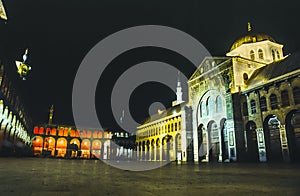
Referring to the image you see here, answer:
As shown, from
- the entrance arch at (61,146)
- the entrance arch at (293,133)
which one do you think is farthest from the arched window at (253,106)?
the entrance arch at (61,146)

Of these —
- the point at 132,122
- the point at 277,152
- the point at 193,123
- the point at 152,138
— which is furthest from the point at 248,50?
the point at 132,122

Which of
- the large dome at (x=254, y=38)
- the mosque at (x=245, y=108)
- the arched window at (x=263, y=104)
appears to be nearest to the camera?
the mosque at (x=245, y=108)

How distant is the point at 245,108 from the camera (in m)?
27.1

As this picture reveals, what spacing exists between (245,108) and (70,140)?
60.8m

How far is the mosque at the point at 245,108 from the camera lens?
21984 mm

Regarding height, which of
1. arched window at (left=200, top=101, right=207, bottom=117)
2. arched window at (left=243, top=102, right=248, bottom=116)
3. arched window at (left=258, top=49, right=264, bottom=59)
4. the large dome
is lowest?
arched window at (left=243, top=102, right=248, bottom=116)

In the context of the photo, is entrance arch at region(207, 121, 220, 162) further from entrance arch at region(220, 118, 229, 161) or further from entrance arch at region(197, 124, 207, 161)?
entrance arch at region(197, 124, 207, 161)

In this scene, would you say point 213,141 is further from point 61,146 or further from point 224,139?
point 61,146

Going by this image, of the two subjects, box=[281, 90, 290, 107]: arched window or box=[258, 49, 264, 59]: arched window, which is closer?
box=[281, 90, 290, 107]: arched window

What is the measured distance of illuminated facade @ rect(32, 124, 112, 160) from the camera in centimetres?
6731

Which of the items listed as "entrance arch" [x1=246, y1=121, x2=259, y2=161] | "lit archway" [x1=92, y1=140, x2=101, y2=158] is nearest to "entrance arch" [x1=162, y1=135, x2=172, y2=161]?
"entrance arch" [x1=246, y1=121, x2=259, y2=161]

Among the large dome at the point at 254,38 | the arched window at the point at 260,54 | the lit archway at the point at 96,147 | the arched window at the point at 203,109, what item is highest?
the large dome at the point at 254,38

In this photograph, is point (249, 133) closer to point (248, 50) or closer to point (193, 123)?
point (193, 123)

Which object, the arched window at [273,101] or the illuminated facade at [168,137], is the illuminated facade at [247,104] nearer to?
the arched window at [273,101]
